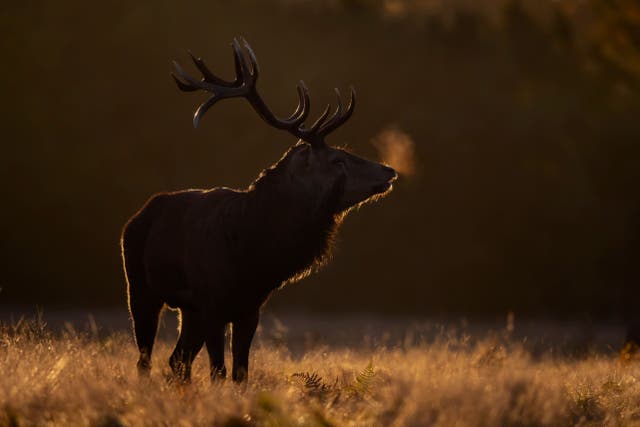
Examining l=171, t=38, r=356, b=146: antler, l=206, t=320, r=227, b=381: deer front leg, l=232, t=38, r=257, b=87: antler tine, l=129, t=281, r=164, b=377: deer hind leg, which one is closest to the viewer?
l=206, t=320, r=227, b=381: deer front leg

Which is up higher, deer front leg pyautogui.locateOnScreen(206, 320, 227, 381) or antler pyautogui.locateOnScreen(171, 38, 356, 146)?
antler pyautogui.locateOnScreen(171, 38, 356, 146)

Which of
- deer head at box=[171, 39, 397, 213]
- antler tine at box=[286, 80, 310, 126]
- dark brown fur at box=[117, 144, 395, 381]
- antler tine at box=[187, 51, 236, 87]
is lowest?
dark brown fur at box=[117, 144, 395, 381]

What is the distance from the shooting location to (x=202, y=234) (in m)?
9.08

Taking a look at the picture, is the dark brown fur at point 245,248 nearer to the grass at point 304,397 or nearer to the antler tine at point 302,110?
the antler tine at point 302,110

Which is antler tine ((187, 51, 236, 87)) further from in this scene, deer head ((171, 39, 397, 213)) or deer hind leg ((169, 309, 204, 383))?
deer hind leg ((169, 309, 204, 383))

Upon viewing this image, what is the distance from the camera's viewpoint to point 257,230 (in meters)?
8.91

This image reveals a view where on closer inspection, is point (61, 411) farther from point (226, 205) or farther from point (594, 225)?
point (594, 225)

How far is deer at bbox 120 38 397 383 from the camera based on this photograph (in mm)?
8852

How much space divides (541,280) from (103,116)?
974cm

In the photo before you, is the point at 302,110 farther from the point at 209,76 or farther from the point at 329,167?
the point at 209,76

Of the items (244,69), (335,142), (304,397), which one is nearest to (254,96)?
(244,69)

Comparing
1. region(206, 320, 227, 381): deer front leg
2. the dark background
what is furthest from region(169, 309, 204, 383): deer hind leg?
the dark background

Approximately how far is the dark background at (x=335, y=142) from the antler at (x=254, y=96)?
451 inches

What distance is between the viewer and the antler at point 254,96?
29.8 ft
